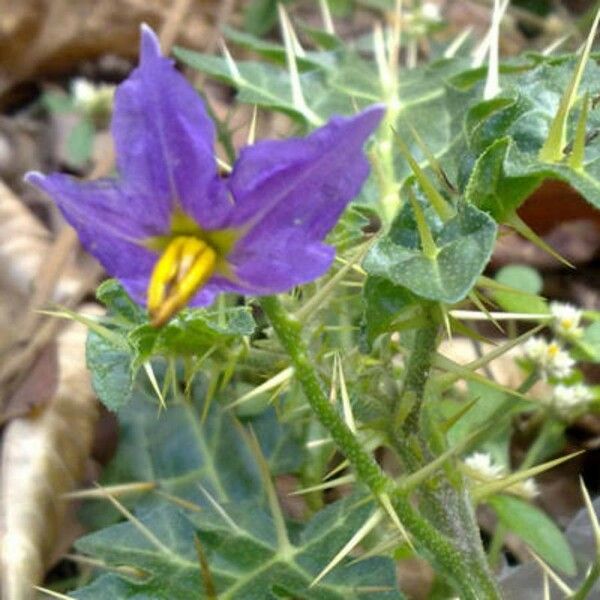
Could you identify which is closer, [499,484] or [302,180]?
[302,180]

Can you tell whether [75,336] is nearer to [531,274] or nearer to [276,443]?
[276,443]

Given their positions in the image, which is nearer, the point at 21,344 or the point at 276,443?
the point at 276,443

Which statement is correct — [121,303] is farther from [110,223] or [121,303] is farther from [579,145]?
[579,145]

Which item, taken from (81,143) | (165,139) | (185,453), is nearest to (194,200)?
(165,139)

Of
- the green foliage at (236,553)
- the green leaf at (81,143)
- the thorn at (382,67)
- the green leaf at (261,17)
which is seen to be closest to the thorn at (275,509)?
the green foliage at (236,553)

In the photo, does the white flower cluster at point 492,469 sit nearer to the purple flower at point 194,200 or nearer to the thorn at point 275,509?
the thorn at point 275,509

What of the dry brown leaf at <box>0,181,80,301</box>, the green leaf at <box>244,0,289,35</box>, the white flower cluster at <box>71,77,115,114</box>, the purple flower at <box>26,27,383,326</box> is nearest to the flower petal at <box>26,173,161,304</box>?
the purple flower at <box>26,27,383,326</box>

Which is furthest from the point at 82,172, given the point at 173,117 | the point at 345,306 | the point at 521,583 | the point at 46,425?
the point at 173,117
